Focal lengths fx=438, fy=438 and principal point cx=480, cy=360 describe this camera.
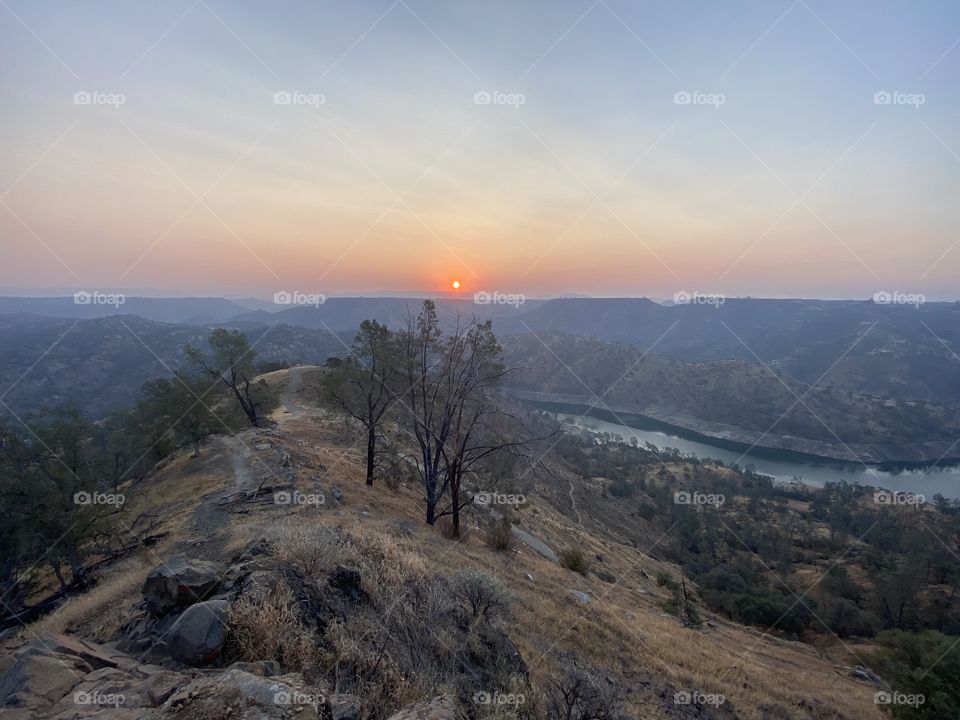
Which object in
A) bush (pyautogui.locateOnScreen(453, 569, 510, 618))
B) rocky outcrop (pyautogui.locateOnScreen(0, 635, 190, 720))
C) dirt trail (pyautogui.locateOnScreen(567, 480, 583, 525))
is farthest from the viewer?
dirt trail (pyautogui.locateOnScreen(567, 480, 583, 525))

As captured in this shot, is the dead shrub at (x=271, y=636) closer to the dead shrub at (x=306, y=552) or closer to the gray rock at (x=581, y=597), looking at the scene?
the dead shrub at (x=306, y=552)

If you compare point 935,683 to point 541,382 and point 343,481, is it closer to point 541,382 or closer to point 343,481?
point 343,481

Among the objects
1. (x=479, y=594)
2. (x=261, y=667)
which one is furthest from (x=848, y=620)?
(x=261, y=667)

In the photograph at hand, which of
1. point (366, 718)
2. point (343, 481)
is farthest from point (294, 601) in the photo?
point (343, 481)

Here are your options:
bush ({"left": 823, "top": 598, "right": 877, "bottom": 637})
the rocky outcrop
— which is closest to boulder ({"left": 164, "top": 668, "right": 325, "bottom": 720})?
the rocky outcrop

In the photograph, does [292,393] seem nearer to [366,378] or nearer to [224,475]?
[224,475]

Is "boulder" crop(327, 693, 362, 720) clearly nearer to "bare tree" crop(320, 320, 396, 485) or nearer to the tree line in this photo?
the tree line
